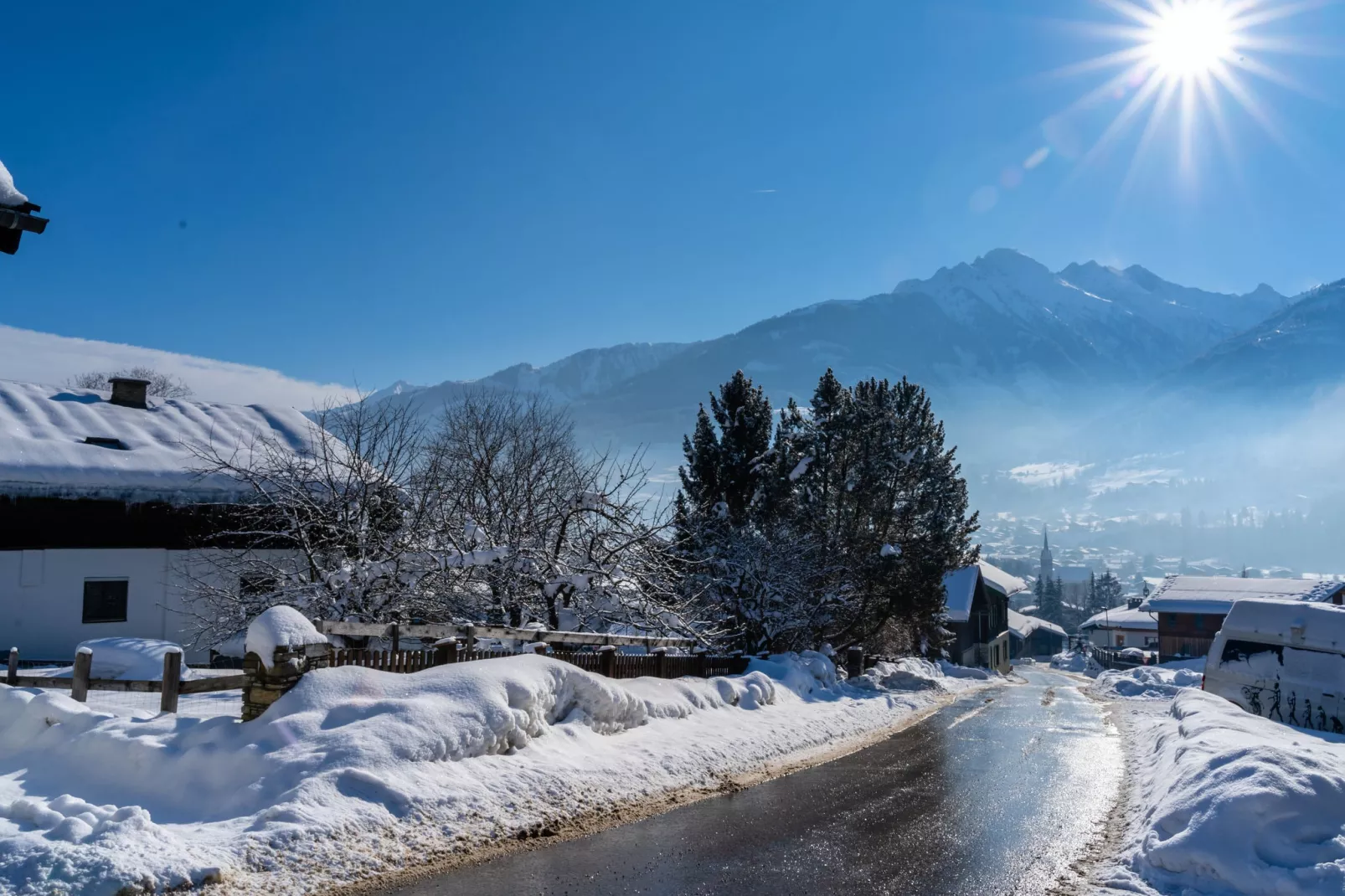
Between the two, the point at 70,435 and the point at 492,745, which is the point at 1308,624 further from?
the point at 70,435

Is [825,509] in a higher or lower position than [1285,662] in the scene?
higher

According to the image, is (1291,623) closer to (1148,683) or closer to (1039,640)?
(1148,683)

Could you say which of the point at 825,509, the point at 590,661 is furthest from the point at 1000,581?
the point at 590,661

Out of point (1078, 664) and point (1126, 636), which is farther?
point (1126, 636)

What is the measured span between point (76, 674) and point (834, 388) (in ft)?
87.5

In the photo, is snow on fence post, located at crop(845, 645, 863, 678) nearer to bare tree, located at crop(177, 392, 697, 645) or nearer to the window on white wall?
bare tree, located at crop(177, 392, 697, 645)

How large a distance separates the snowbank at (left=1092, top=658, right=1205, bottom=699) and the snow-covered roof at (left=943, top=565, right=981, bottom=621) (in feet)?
56.2

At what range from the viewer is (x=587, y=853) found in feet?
27.8

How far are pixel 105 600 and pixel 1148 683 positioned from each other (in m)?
31.9

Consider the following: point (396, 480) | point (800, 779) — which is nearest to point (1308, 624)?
point (800, 779)

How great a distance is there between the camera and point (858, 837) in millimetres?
9203

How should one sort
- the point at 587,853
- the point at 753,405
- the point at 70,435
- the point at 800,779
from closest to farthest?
the point at 587,853, the point at 800,779, the point at 70,435, the point at 753,405

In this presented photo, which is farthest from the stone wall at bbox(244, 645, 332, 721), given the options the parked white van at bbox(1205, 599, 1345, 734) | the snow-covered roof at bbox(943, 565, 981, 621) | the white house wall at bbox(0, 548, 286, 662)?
the snow-covered roof at bbox(943, 565, 981, 621)

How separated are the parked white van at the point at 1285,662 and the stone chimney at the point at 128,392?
88.3ft
